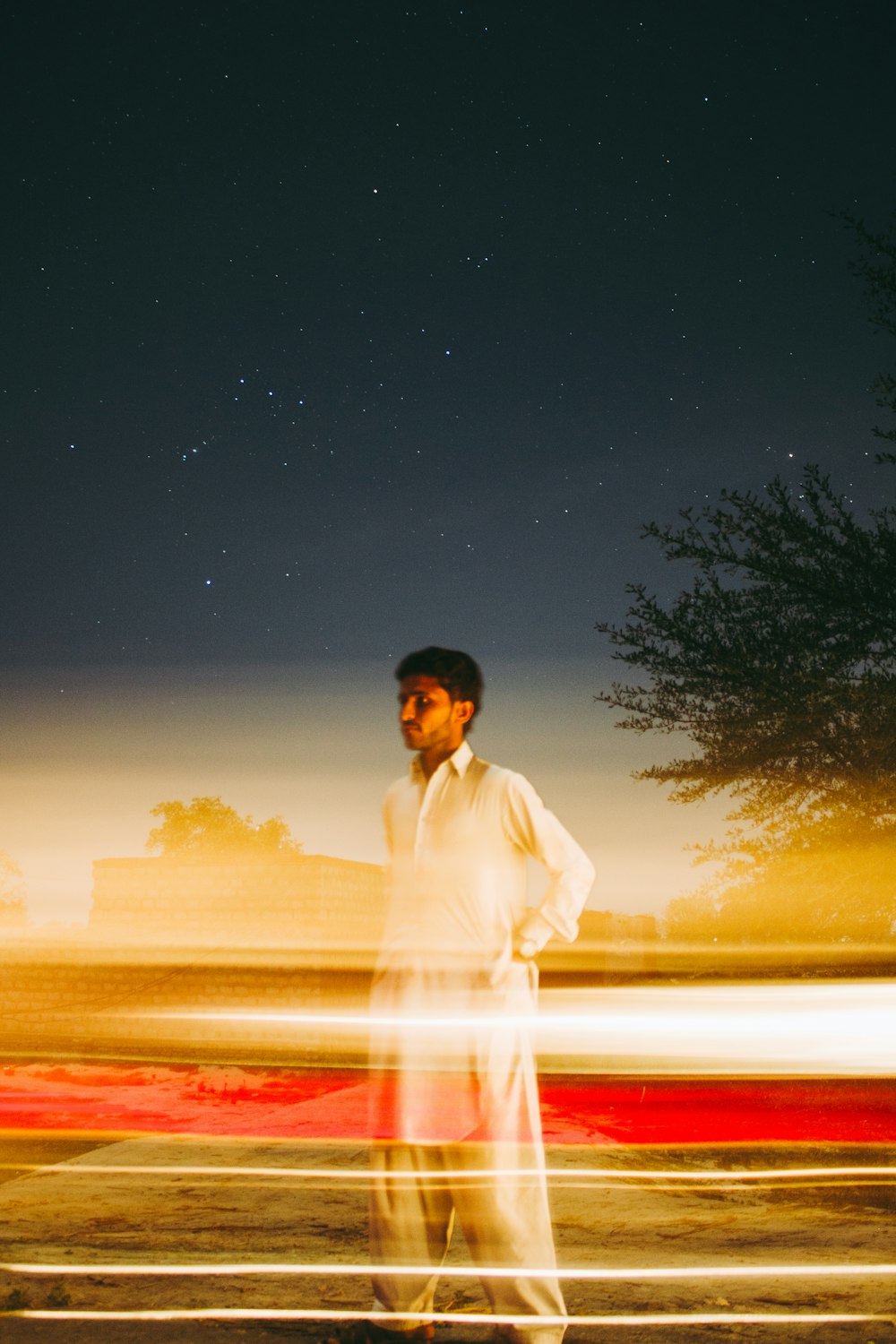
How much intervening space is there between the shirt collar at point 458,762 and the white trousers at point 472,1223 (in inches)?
38.8

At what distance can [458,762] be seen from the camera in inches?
118

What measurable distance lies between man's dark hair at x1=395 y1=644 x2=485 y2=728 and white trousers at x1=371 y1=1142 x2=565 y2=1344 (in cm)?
119

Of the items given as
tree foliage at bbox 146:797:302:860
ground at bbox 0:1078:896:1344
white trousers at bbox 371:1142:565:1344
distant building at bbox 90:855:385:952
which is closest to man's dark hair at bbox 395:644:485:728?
white trousers at bbox 371:1142:565:1344

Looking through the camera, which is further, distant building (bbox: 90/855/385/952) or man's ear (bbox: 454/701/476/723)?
distant building (bbox: 90/855/385/952)

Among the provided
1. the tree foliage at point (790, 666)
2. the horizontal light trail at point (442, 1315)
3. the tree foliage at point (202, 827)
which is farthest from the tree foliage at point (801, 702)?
the tree foliage at point (202, 827)

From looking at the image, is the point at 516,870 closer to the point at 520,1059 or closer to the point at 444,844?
the point at 444,844

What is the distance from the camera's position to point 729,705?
348 inches

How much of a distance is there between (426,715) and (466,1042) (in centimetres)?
89

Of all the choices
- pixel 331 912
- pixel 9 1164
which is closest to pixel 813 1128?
pixel 9 1164

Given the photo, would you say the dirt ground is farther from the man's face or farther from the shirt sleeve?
the man's face

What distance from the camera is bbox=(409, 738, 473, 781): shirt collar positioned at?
299cm

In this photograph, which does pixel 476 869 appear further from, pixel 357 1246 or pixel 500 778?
pixel 357 1246

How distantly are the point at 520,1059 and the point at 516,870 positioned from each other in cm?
49

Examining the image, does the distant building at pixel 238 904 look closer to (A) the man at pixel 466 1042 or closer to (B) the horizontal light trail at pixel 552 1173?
(B) the horizontal light trail at pixel 552 1173
